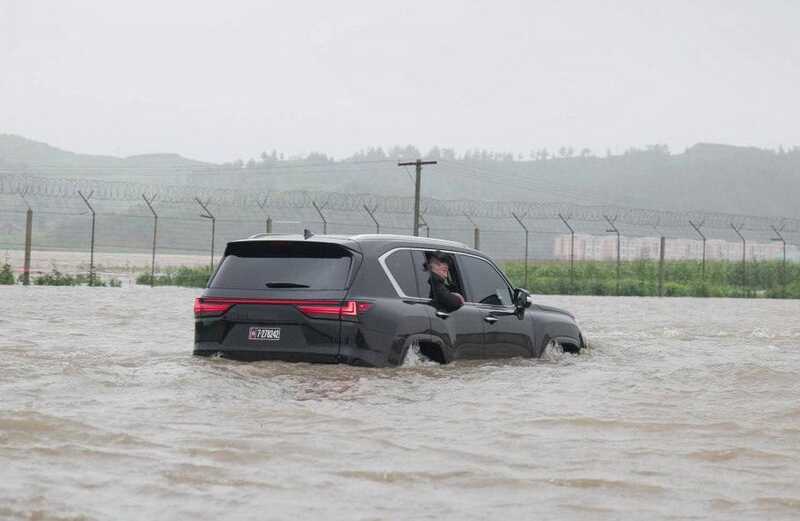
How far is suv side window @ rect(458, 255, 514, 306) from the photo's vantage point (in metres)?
12.5

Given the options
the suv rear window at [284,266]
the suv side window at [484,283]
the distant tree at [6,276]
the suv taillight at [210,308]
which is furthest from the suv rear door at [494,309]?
the distant tree at [6,276]

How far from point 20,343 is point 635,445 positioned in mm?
8421

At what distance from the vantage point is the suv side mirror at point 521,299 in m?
12.9

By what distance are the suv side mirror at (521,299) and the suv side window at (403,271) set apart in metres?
1.60

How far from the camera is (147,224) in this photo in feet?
461

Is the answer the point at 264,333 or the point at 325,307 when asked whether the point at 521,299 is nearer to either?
the point at 325,307

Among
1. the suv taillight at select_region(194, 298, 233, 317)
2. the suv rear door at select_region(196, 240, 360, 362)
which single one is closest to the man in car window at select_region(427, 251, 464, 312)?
the suv rear door at select_region(196, 240, 360, 362)

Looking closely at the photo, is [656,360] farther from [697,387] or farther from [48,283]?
[48,283]

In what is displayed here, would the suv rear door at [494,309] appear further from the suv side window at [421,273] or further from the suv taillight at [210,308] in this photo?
the suv taillight at [210,308]

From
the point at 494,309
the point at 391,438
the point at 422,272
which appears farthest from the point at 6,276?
the point at 391,438

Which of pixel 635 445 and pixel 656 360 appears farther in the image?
pixel 656 360

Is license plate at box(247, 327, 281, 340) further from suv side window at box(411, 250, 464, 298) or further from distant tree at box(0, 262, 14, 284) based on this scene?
distant tree at box(0, 262, 14, 284)

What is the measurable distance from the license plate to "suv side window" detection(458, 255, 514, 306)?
7.14 feet

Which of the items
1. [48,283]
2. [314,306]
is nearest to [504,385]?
[314,306]
